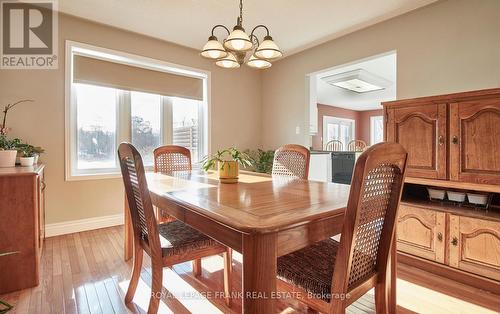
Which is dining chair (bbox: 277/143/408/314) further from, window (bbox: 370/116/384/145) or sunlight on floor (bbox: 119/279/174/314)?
window (bbox: 370/116/384/145)

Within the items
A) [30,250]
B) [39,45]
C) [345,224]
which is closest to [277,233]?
[345,224]

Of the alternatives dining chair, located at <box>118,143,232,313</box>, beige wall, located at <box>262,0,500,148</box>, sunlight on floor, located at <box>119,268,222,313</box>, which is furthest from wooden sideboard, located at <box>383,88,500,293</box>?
sunlight on floor, located at <box>119,268,222,313</box>

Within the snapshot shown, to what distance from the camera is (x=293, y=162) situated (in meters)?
2.24

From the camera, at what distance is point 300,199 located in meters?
1.28

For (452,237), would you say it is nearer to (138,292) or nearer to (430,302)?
(430,302)

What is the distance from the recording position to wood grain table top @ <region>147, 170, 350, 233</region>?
0.93 metres

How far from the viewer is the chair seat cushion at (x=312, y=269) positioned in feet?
3.35

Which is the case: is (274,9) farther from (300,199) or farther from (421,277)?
(421,277)

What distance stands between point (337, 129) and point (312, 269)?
8004mm

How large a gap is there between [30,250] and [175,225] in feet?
3.44

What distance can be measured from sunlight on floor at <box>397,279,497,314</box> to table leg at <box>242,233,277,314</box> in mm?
1276

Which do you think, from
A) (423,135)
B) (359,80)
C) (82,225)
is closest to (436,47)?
(423,135)

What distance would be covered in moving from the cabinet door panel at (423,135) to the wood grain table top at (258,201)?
98 cm

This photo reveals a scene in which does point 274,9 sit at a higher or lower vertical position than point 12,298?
higher
